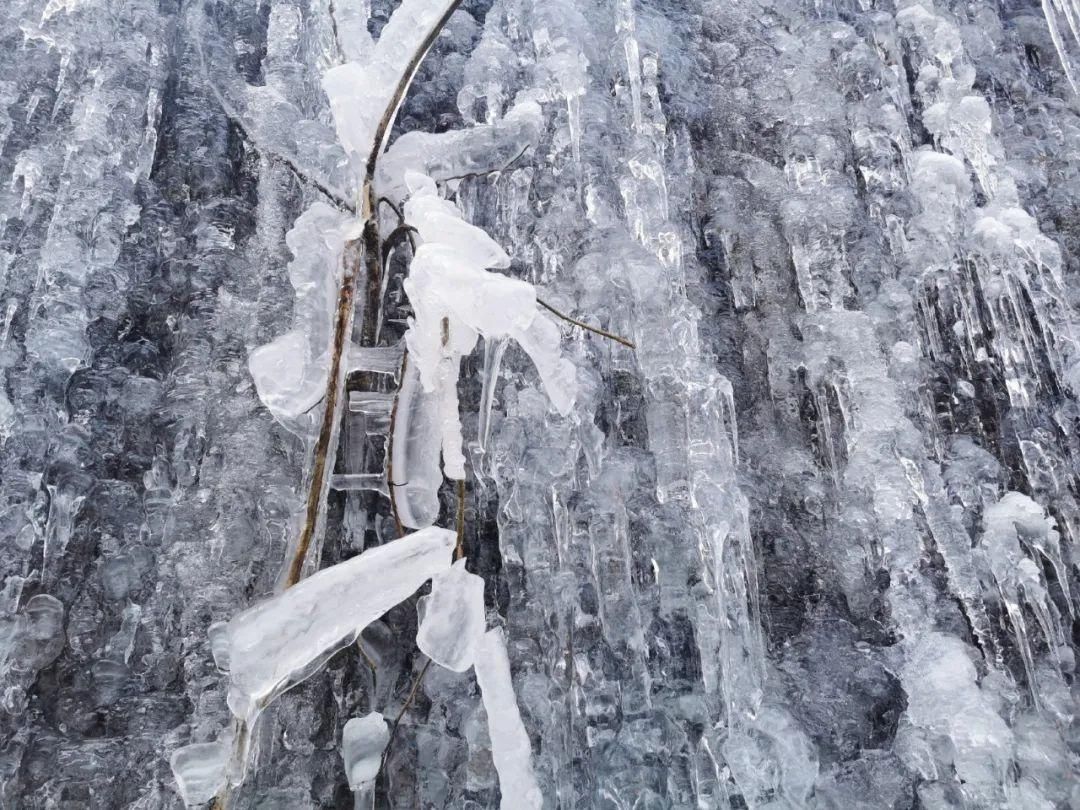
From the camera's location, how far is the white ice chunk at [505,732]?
4.02ft

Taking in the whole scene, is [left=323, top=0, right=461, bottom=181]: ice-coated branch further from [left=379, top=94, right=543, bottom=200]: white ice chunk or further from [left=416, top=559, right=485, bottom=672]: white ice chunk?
[left=416, top=559, right=485, bottom=672]: white ice chunk

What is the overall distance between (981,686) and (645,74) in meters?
1.87

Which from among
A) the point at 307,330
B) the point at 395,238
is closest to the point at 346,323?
the point at 307,330

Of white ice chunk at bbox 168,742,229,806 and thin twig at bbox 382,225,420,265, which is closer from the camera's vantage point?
white ice chunk at bbox 168,742,229,806

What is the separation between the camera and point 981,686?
5.99 ft

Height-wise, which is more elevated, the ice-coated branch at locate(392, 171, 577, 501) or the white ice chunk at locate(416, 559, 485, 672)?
the ice-coated branch at locate(392, 171, 577, 501)

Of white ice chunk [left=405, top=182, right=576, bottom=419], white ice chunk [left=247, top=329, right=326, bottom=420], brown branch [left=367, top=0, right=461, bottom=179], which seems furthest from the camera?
brown branch [left=367, top=0, right=461, bottom=179]

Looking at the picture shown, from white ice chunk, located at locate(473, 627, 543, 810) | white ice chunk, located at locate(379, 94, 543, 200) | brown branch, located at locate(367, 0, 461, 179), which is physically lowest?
white ice chunk, located at locate(473, 627, 543, 810)

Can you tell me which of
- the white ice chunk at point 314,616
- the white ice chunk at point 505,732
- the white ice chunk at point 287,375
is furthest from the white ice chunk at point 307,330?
the white ice chunk at point 505,732

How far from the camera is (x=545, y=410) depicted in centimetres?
203

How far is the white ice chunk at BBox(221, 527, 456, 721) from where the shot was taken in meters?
1.02

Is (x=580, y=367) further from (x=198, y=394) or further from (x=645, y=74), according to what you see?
(x=645, y=74)

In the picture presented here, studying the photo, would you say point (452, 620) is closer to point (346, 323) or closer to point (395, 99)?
point (346, 323)

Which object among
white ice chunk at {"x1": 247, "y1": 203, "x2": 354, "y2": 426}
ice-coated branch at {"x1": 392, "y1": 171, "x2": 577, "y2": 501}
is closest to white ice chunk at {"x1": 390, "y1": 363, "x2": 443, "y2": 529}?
ice-coated branch at {"x1": 392, "y1": 171, "x2": 577, "y2": 501}
